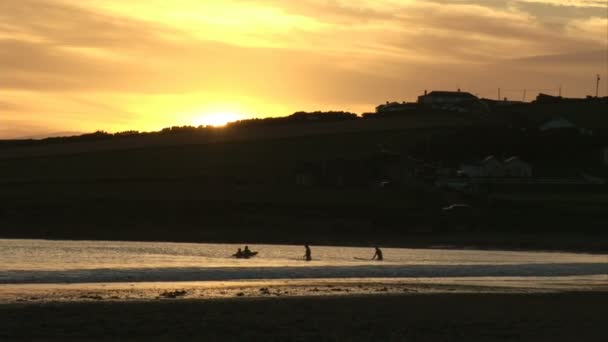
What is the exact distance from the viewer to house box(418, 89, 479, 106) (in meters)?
133

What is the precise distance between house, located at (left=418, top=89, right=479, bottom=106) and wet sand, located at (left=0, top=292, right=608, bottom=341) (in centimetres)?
10752

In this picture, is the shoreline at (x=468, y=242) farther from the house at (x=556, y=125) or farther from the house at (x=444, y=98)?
the house at (x=444, y=98)

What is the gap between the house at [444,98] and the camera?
133m

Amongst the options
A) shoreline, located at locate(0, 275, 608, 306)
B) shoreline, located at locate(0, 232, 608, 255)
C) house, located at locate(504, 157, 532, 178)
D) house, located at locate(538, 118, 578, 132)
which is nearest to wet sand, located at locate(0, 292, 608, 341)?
shoreline, located at locate(0, 275, 608, 306)

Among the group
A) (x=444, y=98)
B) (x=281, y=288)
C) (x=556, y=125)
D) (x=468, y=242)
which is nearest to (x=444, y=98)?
(x=444, y=98)

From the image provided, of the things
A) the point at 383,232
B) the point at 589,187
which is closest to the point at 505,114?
the point at 589,187

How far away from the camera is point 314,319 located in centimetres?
2159

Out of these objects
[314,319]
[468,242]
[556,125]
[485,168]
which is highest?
[556,125]

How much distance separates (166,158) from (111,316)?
224ft

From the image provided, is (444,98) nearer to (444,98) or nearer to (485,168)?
(444,98)

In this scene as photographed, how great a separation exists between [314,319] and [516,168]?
6340cm

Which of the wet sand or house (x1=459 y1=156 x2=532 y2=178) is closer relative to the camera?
the wet sand

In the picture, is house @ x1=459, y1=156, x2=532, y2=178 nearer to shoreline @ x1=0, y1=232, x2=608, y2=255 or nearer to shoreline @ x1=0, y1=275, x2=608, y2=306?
shoreline @ x1=0, y1=232, x2=608, y2=255

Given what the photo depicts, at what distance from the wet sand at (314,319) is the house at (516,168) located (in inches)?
2228
